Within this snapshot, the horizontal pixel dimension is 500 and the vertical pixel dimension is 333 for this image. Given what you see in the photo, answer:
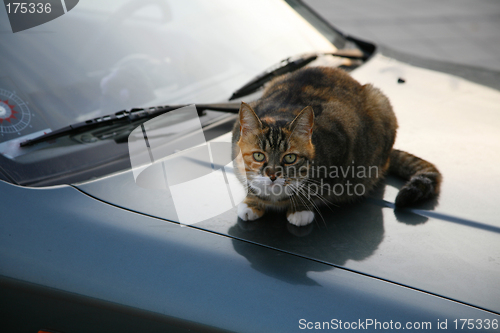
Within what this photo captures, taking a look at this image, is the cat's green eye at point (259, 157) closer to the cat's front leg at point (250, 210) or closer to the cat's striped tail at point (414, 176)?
the cat's front leg at point (250, 210)

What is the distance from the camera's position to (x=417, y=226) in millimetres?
1360

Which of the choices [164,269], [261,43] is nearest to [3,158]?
[164,269]

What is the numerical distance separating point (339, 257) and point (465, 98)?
1.42m

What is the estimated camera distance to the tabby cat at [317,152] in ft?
5.01

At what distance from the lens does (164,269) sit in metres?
1.14

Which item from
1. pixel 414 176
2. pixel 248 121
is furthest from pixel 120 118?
pixel 414 176

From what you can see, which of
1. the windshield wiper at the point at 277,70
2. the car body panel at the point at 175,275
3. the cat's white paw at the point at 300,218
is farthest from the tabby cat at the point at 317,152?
the car body panel at the point at 175,275

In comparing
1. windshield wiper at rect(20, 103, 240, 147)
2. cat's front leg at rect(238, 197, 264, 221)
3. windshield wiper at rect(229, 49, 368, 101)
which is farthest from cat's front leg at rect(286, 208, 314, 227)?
windshield wiper at rect(229, 49, 368, 101)

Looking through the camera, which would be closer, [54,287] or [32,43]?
[54,287]

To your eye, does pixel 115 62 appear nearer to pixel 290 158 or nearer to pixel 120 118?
pixel 120 118

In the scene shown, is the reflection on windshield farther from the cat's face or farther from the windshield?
the cat's face

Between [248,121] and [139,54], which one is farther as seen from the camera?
[139,54]

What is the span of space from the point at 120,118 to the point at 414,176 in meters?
1.14

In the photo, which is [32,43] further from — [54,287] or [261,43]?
[261,43]
